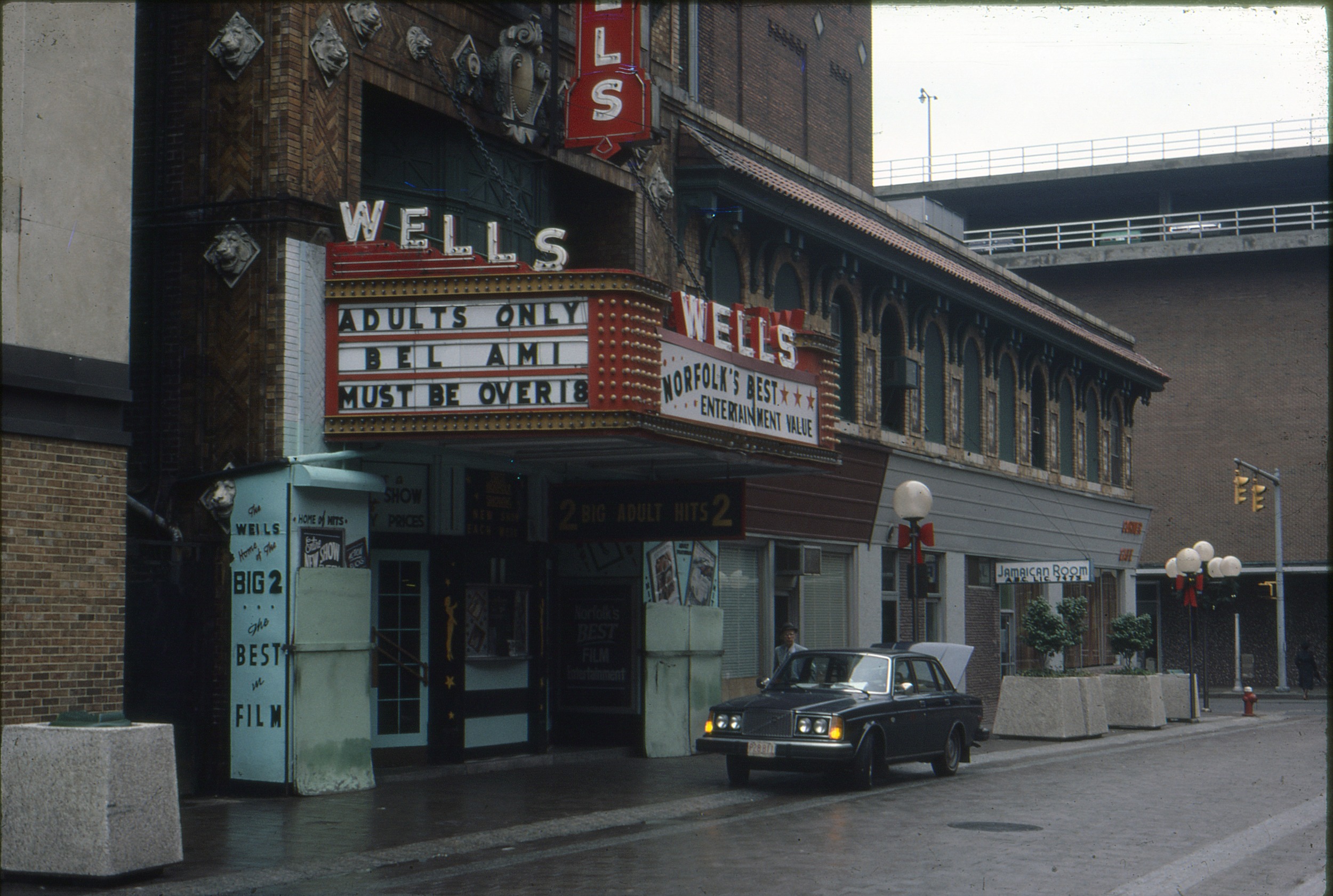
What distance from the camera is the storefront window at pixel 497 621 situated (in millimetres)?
18625

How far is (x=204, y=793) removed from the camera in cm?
1534

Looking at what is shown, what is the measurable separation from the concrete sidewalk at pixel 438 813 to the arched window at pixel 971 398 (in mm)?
12480

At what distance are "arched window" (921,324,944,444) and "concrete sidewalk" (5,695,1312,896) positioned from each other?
10.9 meters

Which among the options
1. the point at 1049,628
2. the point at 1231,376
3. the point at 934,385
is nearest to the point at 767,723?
the point at 1049,628

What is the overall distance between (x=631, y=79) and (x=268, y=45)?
14.2 ft

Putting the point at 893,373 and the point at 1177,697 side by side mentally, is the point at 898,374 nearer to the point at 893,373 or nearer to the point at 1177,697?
the point at 893,373

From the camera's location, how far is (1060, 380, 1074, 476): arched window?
3784cm

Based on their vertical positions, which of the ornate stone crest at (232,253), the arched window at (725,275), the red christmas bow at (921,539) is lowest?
the red christmas bow at (921,539)

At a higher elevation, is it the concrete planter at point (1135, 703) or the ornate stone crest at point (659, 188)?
the ornate stone crest at point (659, 188)

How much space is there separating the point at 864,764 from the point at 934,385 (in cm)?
1550

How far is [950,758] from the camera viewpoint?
18.4m

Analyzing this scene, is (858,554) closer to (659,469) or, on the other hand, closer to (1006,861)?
(659,469)

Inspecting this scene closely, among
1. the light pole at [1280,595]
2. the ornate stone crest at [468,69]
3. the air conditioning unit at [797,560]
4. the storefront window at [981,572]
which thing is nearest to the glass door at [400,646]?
the ornate stone crest at [468,69]

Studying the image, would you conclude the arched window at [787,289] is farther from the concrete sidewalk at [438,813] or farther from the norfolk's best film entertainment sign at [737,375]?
the concrete sidewalk at [438,813]
